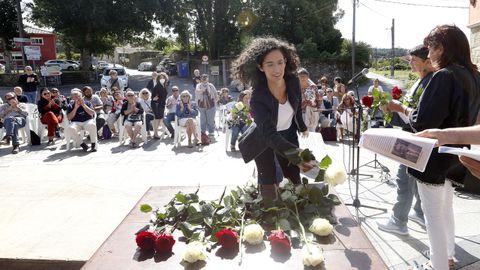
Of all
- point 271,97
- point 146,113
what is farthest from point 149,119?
point 271,97

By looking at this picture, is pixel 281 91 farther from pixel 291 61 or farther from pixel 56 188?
pixel 56 188

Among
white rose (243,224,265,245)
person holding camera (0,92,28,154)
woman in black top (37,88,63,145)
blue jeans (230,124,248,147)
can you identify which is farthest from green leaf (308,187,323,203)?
woman in black top (37,88,63,145)

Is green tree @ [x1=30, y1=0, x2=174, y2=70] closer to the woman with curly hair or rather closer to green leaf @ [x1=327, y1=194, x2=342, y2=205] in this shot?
the woman with curly hair

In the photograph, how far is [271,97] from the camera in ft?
8.37

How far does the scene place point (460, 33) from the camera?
2.25 metres

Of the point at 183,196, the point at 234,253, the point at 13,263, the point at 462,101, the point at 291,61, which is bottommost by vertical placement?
the point at 13,263

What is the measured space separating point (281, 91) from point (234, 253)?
4.22ft

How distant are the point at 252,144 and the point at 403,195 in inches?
63.8

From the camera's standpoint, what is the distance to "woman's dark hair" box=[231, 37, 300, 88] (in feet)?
8.47

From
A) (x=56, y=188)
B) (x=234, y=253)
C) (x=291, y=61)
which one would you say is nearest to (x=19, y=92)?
(x=56, y=188)

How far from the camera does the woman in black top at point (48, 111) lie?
8.75 meters

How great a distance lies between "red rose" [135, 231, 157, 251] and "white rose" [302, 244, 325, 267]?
0.71 meters

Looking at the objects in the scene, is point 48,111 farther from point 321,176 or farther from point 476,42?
point 476,42

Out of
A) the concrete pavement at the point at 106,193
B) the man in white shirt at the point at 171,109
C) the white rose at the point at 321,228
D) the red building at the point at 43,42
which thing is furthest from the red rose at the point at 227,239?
the red building at the point at 43,42
